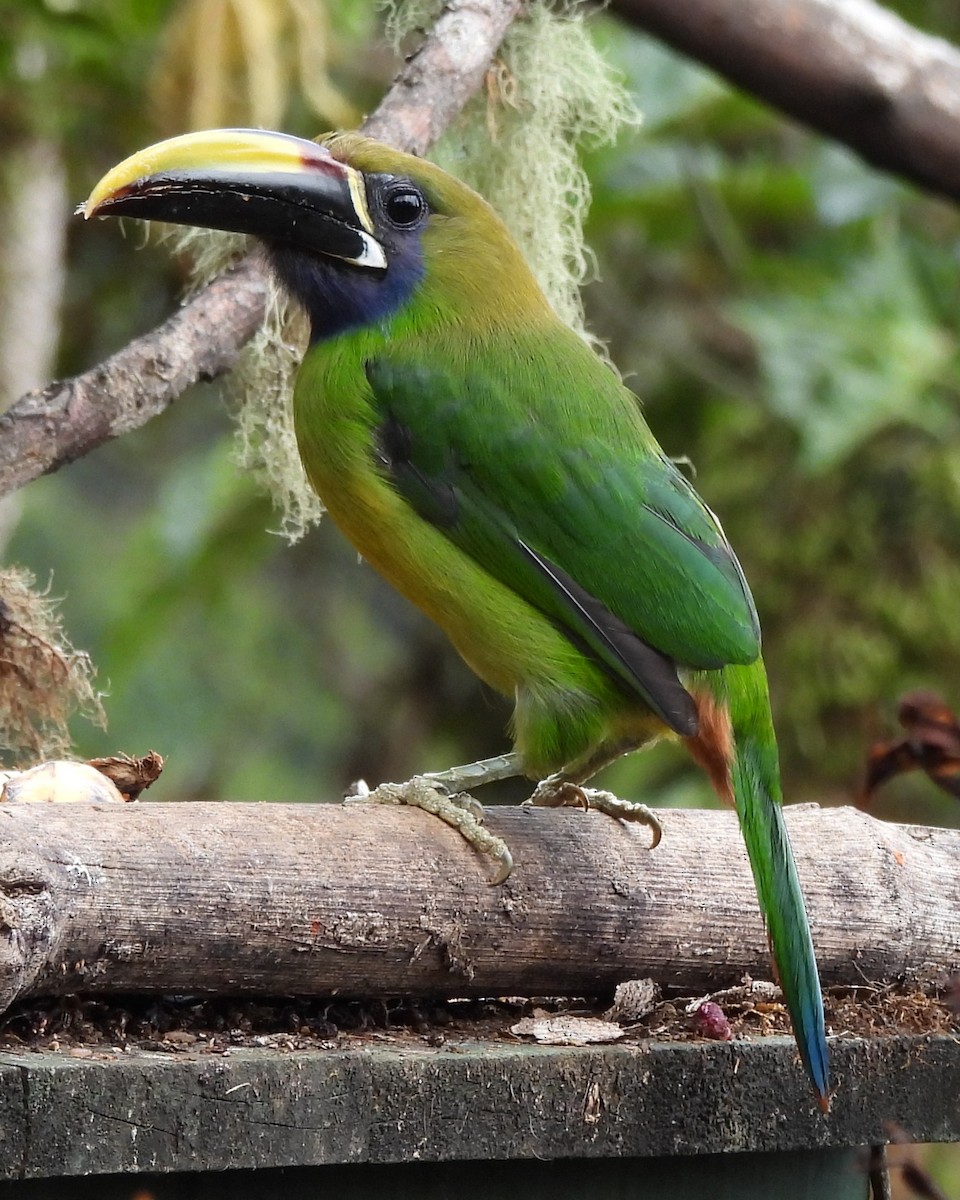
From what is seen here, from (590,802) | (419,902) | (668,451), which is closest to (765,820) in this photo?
(590,802)

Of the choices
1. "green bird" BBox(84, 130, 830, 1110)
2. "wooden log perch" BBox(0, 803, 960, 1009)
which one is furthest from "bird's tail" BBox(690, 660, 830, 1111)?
"wooden log perch" BBox(0, 803, 960, 1009)

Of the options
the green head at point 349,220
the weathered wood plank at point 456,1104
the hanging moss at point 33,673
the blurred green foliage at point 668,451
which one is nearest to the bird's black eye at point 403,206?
the green head at point 349,220

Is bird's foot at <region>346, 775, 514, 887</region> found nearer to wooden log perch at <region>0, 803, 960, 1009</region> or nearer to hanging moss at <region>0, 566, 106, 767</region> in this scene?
wooden log perch at <region>0, 803, 960, 1009</region>

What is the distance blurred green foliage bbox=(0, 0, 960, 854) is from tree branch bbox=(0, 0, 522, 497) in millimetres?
1089

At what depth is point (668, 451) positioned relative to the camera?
16.7ft

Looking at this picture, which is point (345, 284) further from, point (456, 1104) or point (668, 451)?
point (668, 451)

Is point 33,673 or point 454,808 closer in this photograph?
point 454,808

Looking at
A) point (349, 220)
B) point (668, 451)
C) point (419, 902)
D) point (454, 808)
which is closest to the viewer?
point (419, 902)

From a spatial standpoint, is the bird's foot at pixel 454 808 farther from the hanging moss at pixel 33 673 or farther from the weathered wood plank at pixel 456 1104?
the hanging moss at pixel 33 673

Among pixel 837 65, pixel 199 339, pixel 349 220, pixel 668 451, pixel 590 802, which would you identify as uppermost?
pixel 837 65

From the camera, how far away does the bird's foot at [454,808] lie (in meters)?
2.13

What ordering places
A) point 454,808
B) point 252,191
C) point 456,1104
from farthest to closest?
1. point 252,191
2. point 454,808
3. point 456,1104

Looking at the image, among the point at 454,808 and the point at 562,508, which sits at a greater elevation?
the point at 562,508

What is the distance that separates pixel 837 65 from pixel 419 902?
8.40 feet
